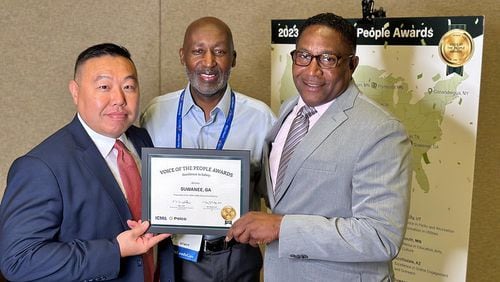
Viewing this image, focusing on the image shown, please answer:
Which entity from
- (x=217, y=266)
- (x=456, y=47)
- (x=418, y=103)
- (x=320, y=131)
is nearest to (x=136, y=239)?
(x=217, y=266)

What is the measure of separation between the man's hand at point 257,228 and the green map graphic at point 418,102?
111 cm

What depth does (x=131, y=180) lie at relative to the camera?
1.84 metres

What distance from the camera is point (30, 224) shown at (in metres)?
1.59

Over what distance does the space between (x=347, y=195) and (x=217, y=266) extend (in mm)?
788

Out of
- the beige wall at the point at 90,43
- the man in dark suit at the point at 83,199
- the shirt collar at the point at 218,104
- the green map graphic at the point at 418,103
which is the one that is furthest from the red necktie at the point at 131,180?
the beige wall at the point at 90,43

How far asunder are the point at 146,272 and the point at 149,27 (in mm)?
2172

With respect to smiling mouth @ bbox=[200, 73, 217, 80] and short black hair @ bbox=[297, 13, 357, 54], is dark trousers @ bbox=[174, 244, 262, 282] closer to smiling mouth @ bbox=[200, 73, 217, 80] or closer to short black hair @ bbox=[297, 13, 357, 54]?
smiling mouth @ bbox=[200, 73, 217, 80]

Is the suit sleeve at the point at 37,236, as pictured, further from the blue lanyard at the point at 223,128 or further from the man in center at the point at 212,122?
the blue lanyard at the point at 223,128

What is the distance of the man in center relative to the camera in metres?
2.21

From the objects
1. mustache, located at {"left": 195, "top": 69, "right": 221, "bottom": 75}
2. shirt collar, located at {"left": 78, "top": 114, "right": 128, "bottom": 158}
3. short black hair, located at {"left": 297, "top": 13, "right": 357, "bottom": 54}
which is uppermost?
short black hair, located at {"left": 297, "top": 13, "right": 357, "bottom": 54}

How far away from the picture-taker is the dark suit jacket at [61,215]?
1.60 meters

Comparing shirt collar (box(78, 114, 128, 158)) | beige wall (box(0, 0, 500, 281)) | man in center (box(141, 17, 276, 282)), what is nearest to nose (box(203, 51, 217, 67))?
man in center (box(141, 17, 276, 282))

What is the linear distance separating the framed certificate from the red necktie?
46mm

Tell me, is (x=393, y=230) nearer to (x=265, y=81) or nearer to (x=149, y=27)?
(x=265, y=81)
